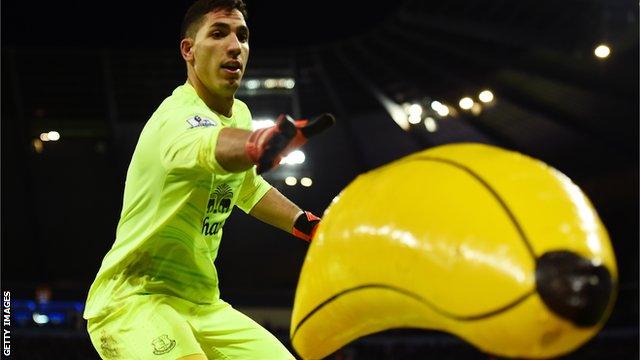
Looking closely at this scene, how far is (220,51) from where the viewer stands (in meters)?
3.08

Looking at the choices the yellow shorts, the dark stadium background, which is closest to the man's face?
the yellow shorts

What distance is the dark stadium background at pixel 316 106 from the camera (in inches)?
523

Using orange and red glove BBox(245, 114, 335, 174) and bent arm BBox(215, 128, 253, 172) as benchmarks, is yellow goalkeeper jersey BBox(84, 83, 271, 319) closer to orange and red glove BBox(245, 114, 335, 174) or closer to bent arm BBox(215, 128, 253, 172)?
bent arm BBox(215, 128, 253, 172)

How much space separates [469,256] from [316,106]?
53.9 ft

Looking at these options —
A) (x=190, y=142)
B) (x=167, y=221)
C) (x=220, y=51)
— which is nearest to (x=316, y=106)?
(x=220, y=51)

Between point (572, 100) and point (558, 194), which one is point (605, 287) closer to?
point (558, 194)

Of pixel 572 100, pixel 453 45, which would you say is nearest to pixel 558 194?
pixel 453 45

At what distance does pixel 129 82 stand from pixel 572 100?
1048cm

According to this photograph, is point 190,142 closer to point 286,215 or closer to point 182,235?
point 182,235

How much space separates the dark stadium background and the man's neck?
8.98m

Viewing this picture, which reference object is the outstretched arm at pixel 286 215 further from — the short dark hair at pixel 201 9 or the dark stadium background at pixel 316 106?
the dark stadium background at pixel 316 106

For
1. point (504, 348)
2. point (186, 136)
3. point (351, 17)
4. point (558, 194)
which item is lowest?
point (504, 348)

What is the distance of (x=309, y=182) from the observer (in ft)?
67.9

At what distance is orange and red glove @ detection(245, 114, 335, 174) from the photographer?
88.5 inches
